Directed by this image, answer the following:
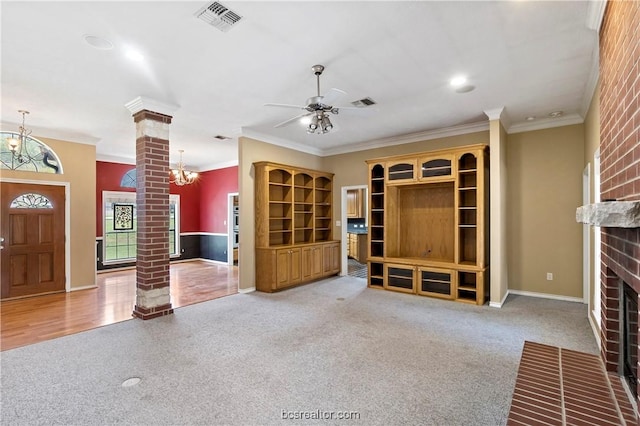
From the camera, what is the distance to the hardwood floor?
3809 mm

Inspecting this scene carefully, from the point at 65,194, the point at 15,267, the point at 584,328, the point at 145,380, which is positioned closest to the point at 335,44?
the point at 145,380

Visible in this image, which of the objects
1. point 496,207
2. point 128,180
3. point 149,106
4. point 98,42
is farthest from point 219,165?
point 496,207

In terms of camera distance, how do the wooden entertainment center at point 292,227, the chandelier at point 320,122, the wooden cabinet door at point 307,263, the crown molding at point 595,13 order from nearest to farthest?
the crown molding at point 595,13 < the chandelier at point 320,122 < the wooden entertainment center at point 292,227 < the wooden cabinet door at point 307,263

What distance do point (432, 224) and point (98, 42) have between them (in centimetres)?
529

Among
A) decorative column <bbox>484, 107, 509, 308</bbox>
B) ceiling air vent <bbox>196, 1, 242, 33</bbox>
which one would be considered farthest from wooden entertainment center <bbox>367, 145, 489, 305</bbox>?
ceiling air vent <bbox>196, 1, 242, 33</bbox>

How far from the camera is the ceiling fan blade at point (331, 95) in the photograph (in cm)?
288

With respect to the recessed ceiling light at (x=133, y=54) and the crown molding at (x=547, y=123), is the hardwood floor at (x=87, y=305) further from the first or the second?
the crown molding at (x=547, y=123)

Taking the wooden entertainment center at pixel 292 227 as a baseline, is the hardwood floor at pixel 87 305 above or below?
below

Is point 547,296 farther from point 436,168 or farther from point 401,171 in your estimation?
point 401,171

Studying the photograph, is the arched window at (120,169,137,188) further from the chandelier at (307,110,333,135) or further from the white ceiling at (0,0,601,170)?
the chandelier at (307,110,333,135)

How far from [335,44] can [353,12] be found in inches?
17.9

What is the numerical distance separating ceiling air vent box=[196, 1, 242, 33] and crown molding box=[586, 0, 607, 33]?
8.81 ft

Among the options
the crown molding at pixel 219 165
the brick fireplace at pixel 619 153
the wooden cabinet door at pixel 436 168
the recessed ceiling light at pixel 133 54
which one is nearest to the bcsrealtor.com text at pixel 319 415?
the brick fireplace at pixel 619 153

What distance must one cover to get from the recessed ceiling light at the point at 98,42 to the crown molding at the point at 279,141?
8.96ft
